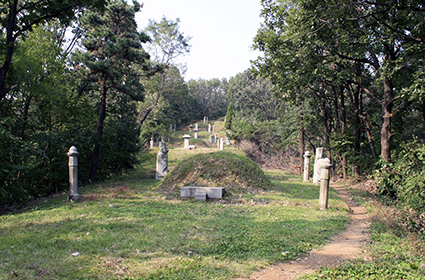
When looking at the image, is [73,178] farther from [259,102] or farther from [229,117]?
[229,117]

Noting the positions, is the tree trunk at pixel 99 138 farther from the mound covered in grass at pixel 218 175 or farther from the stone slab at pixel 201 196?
the stone slab at pixel 201 196

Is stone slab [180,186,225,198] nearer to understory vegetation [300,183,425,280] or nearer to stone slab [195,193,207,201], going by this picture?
stone slab [195,193,207,201]

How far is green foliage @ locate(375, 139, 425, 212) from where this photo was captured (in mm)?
6785

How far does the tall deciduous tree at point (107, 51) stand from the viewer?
44.3 ft

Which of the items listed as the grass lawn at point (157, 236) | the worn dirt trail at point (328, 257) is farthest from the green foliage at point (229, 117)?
the worn dirt trail at point (328, 257)

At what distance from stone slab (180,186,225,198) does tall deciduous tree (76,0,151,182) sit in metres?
5.85

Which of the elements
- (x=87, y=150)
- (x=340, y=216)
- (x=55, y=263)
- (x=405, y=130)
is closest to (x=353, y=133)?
(x=405, y=130)

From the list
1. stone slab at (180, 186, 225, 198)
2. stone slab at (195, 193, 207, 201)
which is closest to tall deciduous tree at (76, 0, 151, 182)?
stone slab at (180, 186, 225, 198)

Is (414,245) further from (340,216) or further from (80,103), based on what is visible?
(80,103)

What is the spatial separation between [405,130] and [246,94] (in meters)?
35.7

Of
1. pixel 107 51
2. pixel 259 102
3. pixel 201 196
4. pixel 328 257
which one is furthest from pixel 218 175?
pixel 259 102

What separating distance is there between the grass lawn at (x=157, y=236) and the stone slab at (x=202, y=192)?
369 mm

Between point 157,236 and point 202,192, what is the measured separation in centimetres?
451

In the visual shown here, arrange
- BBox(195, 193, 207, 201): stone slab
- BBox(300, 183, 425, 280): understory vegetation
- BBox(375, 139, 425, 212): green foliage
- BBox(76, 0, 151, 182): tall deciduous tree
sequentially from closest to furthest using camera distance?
BBox(300, 183, 425, 280): understory vegetation < BBox(375, 139, 425, 212): green foliage < BBox(195, 193, 207, 201): stone slab < BBox(76, 0, 151, 182): tall deciduous tree
